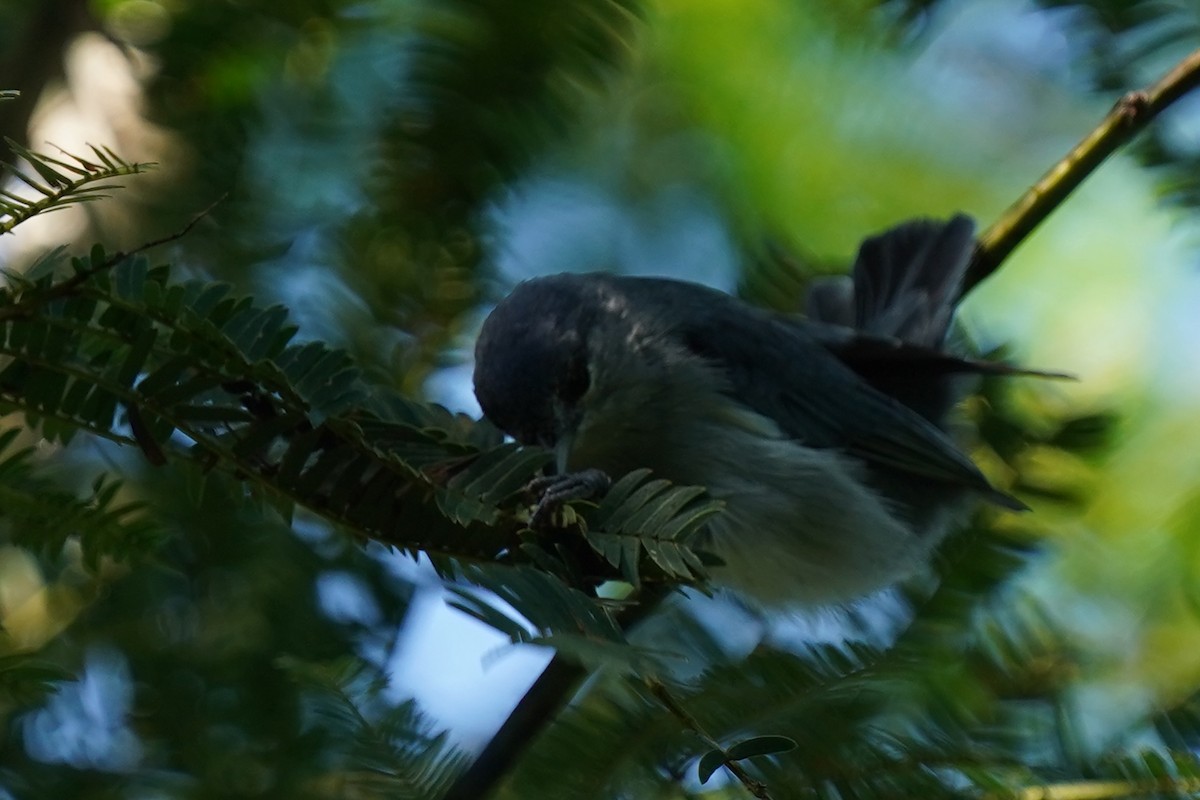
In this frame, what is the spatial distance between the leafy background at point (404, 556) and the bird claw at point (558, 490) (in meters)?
0.17

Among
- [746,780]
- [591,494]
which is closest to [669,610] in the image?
[591,494]

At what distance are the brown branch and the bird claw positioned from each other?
98 cm

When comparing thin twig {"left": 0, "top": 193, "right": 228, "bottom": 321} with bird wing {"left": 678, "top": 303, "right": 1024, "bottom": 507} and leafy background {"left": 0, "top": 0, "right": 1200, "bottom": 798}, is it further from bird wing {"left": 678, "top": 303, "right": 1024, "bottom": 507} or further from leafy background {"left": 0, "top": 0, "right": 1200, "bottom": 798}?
bird wing {"left": 678, "top": 303, "right": 1024, "bottom": 507}

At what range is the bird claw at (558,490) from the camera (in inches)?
45.2

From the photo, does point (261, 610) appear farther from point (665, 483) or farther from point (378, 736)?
point (665, 483)

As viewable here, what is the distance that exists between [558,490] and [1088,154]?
1.13m

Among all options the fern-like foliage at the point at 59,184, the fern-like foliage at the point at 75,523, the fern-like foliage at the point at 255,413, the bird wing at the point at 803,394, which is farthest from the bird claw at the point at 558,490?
the bird wing at the point at 803,394

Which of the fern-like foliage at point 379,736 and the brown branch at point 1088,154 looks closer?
the fern-like foliage at point 379,736

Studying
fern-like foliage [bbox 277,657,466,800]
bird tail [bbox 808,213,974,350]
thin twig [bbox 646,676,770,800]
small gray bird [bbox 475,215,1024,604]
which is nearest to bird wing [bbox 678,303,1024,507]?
small gray bird [bbox 475,215,1024,604]

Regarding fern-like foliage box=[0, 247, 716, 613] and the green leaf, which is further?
fern-like foliage box=[0, 247, 716, 613]

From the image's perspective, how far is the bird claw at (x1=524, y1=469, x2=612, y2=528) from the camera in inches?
45.2

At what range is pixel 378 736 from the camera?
1.11 meters

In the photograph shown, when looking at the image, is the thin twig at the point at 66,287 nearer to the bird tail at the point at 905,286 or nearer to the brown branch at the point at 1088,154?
the brown branch at the point at 1088,154

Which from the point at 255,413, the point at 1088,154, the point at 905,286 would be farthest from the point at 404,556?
the point at 905,286
